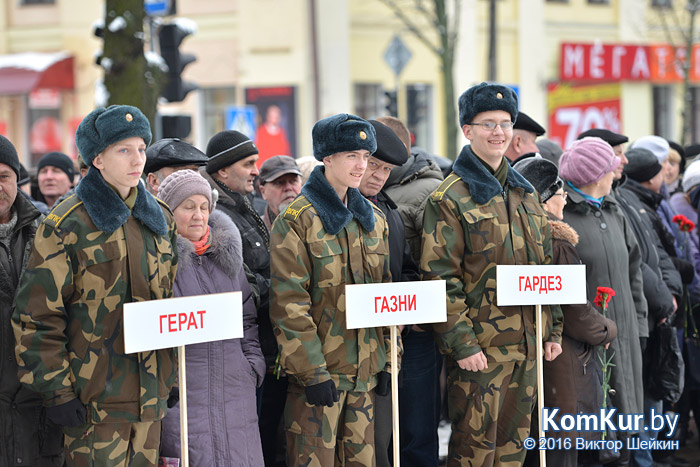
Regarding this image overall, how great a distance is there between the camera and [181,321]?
367cm

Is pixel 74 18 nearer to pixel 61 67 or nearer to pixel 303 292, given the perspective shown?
pixel 61 67

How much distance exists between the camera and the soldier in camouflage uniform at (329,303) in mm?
3961

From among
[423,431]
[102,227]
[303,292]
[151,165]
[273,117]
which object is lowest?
[423,431]

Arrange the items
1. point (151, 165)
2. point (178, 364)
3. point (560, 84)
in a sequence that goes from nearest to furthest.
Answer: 1. point (178, 364)
2. point (151, 165)
3. point (560, 84)

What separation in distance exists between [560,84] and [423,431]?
18361 millimetres

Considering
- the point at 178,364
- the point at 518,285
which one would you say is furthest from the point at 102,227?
the point at 518,285

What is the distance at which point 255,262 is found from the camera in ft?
14.9

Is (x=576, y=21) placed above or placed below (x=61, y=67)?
above

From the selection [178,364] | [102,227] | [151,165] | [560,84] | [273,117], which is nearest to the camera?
[102,227]

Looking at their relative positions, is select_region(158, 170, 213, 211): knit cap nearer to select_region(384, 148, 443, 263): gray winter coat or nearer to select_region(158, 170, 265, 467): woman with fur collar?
select_region(158, 170, 265, 467): woman with fur collar

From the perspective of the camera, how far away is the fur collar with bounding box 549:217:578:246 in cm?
464

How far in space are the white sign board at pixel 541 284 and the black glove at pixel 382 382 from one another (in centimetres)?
66

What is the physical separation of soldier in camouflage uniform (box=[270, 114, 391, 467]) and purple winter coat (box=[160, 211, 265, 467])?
0.19m

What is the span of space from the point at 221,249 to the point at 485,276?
132cm
